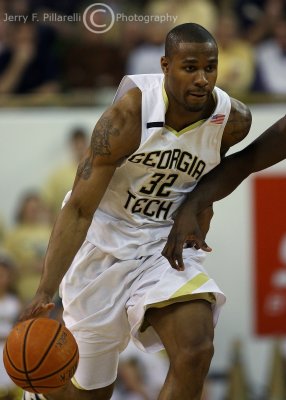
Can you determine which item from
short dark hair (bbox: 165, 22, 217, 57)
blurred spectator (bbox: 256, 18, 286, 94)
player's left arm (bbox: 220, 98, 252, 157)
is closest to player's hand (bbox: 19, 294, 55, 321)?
player's left arm (bbox: 220, 98, 252, 157)

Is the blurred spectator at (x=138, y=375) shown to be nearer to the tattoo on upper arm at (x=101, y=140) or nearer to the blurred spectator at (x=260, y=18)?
the blurred spectator at (x=260, y=18)

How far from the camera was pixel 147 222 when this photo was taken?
6.77 meters

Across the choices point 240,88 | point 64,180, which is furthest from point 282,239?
point 64,180

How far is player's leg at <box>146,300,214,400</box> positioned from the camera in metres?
6.15

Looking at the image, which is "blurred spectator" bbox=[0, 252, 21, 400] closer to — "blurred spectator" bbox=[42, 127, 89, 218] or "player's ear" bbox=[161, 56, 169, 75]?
"blurred spectator" bbox=[42, 127, 89, 218]

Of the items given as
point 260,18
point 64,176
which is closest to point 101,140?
point 64,176

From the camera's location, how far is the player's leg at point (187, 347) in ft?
20.2

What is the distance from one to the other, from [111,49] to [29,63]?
90cm

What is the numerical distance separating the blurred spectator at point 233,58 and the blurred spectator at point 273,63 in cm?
11

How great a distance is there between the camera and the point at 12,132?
449 inches

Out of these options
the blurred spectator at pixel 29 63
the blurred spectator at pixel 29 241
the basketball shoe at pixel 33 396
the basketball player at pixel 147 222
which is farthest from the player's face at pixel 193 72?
the blurred spectator at pixel 29 63

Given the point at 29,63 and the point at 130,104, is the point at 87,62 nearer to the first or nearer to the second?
the point at 29,63

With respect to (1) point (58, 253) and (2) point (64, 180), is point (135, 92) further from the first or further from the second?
(2) point (64, 180)

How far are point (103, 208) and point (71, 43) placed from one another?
4.99 m
